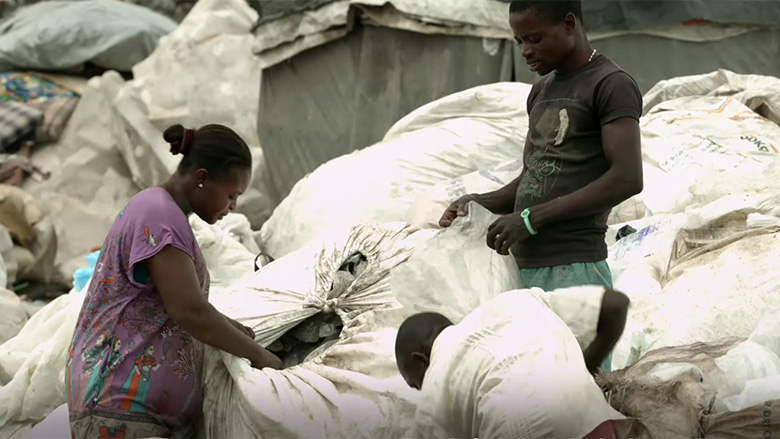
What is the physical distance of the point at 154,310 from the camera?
199cm

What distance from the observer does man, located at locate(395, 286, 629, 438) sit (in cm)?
152

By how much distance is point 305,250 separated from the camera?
2547 mm

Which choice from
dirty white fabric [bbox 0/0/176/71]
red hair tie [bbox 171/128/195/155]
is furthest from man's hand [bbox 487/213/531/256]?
dirty white fabric [bbox 0/0/176/71]

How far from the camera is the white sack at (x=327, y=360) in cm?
197

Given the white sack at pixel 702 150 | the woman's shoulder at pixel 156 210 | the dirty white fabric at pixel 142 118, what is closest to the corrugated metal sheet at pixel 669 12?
the white sack at pixel 702 150

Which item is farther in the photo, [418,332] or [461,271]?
[461,271]

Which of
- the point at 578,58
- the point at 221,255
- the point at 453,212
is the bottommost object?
the point at 221,255

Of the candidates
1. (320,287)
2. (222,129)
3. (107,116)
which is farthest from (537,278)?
(107,116)

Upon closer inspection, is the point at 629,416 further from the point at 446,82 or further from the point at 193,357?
the point at 446,82

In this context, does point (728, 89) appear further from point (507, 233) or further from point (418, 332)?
point (418, 332)

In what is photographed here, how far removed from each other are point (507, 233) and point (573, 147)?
210 millimetres

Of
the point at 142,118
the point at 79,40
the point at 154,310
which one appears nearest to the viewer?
the point at 154,310

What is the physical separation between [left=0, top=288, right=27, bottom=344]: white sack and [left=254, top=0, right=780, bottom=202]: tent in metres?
1.61

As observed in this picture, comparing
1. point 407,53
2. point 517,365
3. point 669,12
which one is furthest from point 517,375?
point 407,53
